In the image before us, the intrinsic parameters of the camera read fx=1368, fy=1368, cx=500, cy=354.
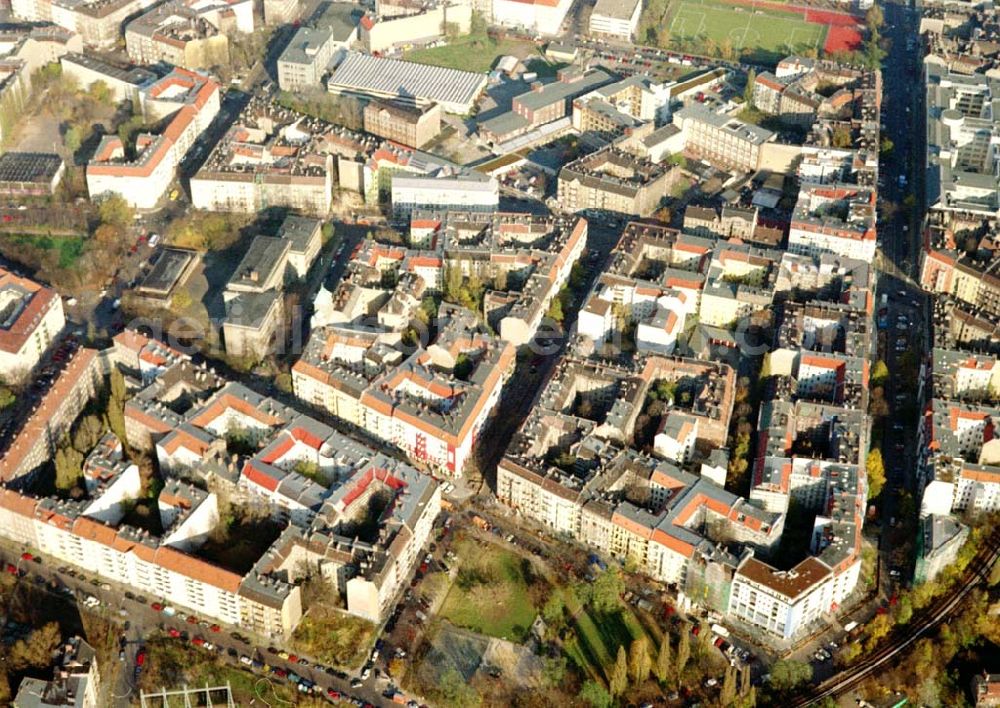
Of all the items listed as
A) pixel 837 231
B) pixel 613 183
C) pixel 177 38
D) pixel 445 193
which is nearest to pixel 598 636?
pixel 837 231

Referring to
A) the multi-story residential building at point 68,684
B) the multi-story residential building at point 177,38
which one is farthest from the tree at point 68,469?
the multi-story residential building at point 177,38

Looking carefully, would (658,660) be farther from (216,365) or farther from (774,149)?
(774,149)

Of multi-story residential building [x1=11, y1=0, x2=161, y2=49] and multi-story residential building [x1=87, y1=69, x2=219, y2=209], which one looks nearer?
multi-story residential building [x1=87, y1=69, x2=219, y2=209]

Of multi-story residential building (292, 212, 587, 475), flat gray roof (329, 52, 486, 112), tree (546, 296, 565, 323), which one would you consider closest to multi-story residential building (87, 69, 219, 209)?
flat gray roof (329, 52, 486, 112)

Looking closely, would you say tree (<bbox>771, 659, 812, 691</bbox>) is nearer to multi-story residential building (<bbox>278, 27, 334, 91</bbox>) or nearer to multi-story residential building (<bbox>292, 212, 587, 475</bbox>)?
multi-story residential building (<bbox>292, 212, 587, 475</bbox>)

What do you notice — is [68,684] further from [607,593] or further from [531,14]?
[531,14]

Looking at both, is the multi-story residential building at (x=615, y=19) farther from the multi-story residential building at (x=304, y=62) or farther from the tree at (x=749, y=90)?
the multi-story residential building at (x=304, y=62)
